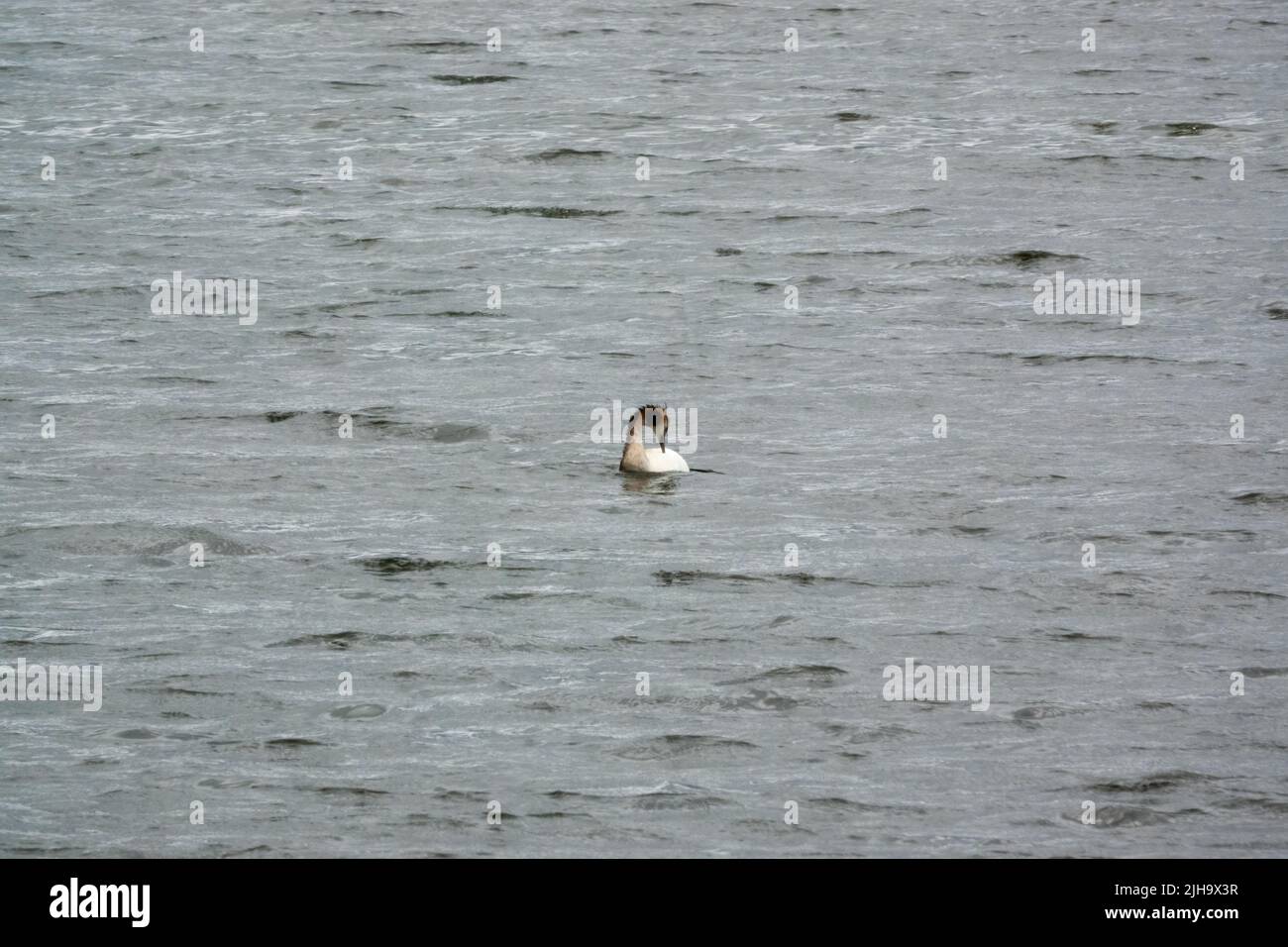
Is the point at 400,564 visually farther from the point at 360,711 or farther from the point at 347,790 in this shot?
the point at 347,790

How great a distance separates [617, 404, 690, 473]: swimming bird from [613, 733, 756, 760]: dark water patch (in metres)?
4.50

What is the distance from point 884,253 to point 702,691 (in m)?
11.1

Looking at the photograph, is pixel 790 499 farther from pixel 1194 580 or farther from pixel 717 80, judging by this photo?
pixel 717 80

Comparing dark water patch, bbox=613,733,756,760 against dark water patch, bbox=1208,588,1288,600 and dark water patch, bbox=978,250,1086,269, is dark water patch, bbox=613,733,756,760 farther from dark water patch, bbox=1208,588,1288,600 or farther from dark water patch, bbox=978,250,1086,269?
dark water patch, bbox=978,250,1086,269

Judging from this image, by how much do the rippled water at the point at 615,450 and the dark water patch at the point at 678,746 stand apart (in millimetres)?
59

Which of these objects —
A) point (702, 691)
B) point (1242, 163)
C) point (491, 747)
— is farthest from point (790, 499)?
point (1242, 163)


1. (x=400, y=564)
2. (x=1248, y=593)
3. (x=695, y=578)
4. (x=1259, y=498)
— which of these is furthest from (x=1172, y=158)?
(x=400, y=564)

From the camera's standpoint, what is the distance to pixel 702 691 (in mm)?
11039

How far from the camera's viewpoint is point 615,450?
15.6 metres

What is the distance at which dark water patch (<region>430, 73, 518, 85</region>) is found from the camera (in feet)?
91.8

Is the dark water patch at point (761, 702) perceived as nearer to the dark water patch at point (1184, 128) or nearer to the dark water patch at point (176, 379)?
the dark water patch at point (176, 379)

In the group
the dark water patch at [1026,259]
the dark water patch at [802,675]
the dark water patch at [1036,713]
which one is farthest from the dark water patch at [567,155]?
the dark water patch at [1036,713]

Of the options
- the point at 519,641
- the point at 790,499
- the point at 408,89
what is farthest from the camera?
the point at 408,89
